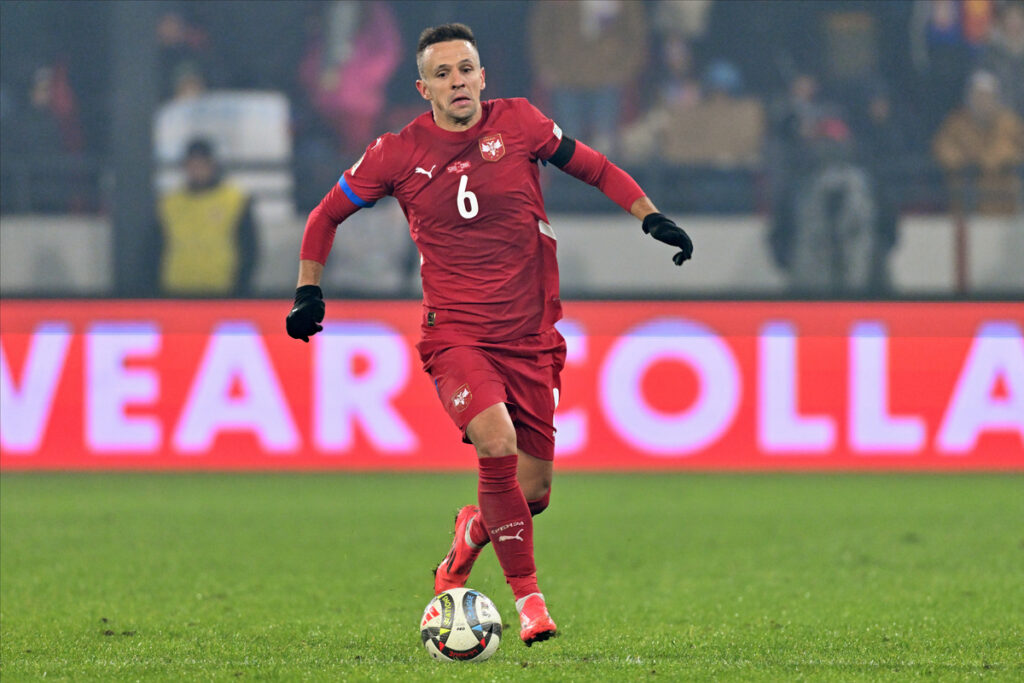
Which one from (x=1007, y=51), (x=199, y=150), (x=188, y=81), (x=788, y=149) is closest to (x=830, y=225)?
(x=788, y=149)

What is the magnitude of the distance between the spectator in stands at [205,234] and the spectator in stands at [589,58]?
2.31 m

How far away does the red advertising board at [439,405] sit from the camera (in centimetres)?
976

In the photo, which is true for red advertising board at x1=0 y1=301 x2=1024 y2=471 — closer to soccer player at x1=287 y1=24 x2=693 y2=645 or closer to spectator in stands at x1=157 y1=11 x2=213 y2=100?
spectator in stands at x1=157 y1=11 x2=213 y2=100

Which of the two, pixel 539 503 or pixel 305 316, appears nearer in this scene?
pixel 305 316

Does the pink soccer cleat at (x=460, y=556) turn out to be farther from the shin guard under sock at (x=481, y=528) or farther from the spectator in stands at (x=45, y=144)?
the spectator in stands at (x=45, y=144)

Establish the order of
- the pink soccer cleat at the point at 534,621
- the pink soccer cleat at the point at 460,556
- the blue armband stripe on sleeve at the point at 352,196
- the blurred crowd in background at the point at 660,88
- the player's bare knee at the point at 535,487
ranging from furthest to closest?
the blurred crowd in background at the point at 660,88 → the pink soccer cleat at the point at 460,556 → the player's bare knee at the point at 535,487 → the blue armband stripe on sleeve at the point at 352,196 → the pink soccer cleat at the point at 534,621

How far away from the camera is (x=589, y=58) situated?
10.8 meters

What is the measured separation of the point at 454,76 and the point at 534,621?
66.3 inches

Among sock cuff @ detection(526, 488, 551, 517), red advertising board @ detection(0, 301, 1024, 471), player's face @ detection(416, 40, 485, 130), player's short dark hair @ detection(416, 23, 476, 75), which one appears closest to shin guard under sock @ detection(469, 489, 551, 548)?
sock cuff @ detection(526, 488, 551, 517)

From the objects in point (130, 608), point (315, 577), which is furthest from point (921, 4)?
point (130, 608)

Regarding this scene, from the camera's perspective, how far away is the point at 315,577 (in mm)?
6477

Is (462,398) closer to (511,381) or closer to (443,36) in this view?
(511,381)

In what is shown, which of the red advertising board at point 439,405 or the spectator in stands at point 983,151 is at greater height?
the spectator in stands at point 983,151

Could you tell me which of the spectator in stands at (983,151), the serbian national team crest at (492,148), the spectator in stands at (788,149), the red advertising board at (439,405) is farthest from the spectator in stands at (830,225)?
the serbian national team crest at (492,148)
